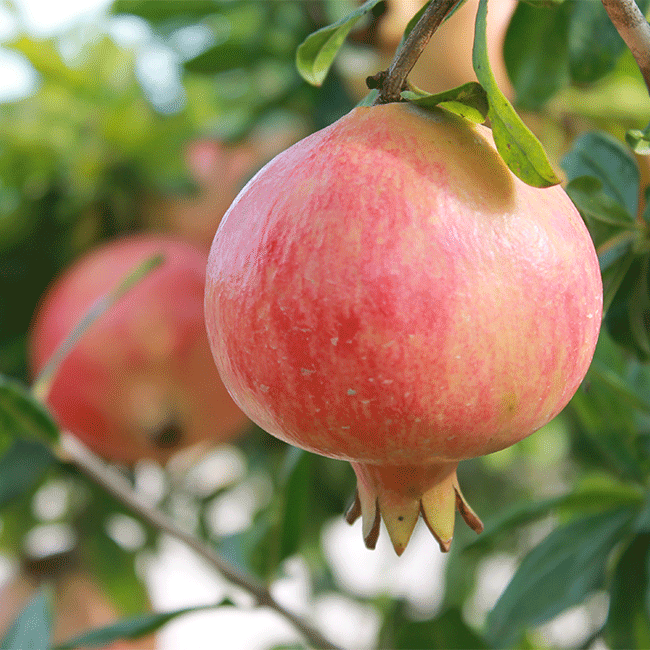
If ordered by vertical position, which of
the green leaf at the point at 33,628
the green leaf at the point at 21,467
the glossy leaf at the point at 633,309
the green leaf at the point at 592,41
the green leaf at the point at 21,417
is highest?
the green leaf at the point at 592,41

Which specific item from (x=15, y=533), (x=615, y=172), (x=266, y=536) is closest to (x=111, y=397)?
(x=266, y=536)

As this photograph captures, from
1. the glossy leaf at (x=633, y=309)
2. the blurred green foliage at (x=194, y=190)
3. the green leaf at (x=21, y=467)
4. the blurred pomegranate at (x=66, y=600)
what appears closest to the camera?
the glossy leaf at (x=633, y=309)

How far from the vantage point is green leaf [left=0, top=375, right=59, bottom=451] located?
0.65 m

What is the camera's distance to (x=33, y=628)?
67cm

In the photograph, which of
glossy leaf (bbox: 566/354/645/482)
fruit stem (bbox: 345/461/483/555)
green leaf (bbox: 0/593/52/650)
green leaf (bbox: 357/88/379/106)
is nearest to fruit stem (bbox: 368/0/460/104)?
green leaf (bbox: 357/88/379/106)

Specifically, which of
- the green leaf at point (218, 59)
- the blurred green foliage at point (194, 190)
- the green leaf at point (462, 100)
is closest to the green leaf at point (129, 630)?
the blurred green foliage at point (194, 190)

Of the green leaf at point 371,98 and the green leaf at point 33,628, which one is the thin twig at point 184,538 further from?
the green leaf at point 371,98

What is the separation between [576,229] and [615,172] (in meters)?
0.22

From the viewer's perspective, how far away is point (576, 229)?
0.34 m

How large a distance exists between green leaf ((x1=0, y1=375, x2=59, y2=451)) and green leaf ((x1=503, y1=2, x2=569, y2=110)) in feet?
1.59

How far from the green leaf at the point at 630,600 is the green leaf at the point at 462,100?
1.50 ft

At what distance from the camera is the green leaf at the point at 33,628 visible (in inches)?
25.6

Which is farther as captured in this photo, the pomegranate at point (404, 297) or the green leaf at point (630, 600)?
the green leaf at point (630, 600)

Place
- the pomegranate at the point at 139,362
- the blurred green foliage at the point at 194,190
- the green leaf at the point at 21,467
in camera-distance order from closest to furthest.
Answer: the blurred green foliage at the point at 194,190 → the pomegranate at the point at 139,362 → the green leaf at the point at 21,467
